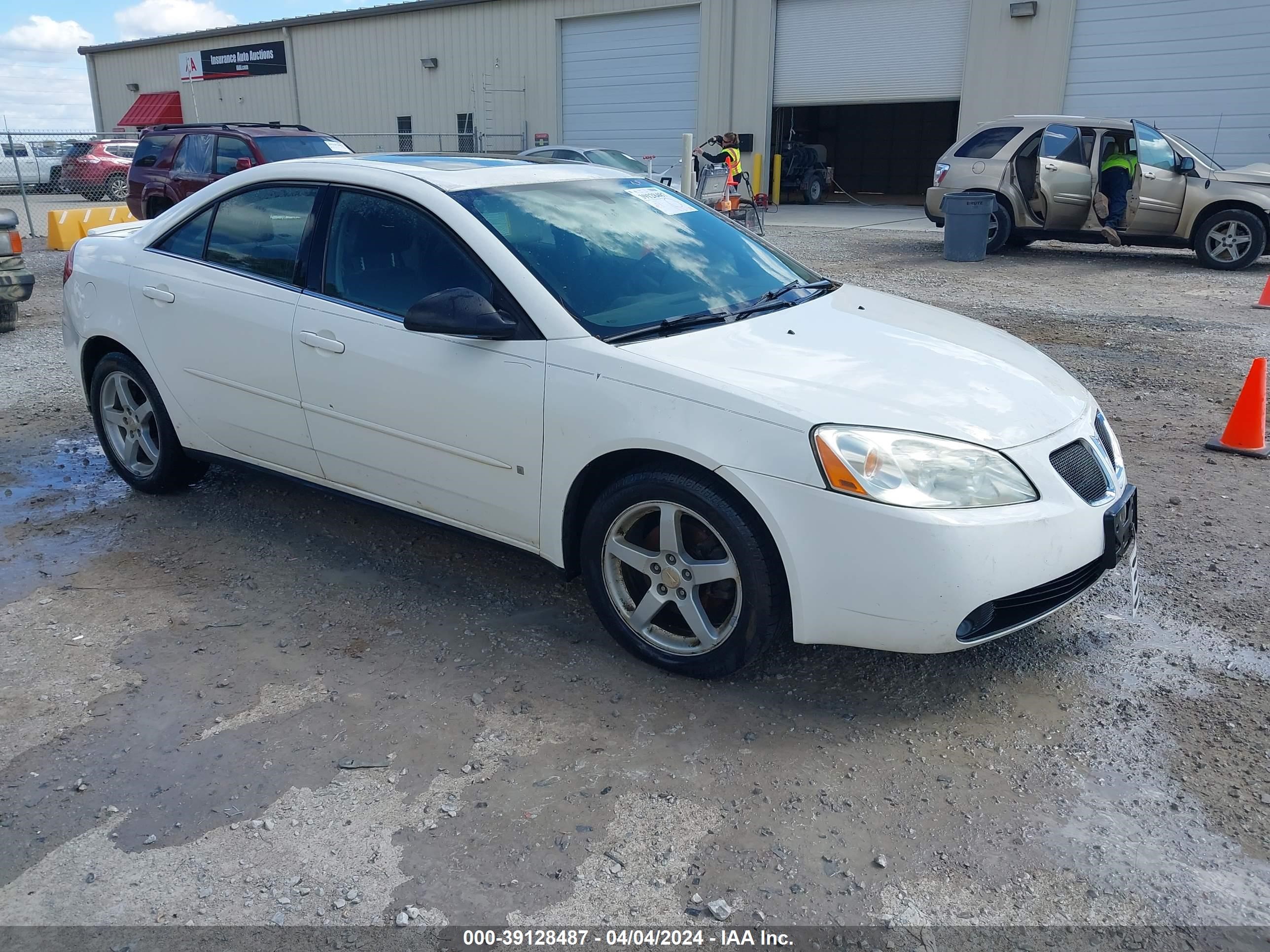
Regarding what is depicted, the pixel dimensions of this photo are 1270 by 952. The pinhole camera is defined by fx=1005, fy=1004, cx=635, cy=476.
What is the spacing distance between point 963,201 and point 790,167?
1453cm

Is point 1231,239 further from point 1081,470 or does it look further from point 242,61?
point 242,61

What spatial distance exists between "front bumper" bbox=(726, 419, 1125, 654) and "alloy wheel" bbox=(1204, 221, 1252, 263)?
1174 cm

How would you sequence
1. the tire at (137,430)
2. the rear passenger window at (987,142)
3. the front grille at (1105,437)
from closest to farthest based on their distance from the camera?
1. the front grille at (1105,437)
2. the tire at (137,430)
3. the rear passenger window at (987,142)

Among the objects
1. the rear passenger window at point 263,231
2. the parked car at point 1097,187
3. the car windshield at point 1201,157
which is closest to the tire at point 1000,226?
the parked car at point 1097,187

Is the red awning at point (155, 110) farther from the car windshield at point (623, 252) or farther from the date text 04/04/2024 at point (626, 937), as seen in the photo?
the date text 04/04/2024 at point (626, 937)

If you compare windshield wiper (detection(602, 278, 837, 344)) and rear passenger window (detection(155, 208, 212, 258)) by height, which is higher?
rear passenger window (detection(155, 208, 212, 258))

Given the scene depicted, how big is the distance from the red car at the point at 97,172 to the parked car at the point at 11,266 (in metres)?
17.5

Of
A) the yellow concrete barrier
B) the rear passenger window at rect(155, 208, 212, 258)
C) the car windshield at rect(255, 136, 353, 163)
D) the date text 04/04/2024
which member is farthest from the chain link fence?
the date text 04/04/2024

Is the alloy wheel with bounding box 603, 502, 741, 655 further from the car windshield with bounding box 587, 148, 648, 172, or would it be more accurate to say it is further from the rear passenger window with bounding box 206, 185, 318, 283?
the car windshield with bounding box 587, 148, 648, 172

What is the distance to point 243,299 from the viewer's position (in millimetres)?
4223

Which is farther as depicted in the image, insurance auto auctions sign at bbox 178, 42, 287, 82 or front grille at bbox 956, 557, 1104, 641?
insurance auto auctions sign at bbox 178, 42, 287, 82

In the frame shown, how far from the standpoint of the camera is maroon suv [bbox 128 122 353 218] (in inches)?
525

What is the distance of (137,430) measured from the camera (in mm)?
5000

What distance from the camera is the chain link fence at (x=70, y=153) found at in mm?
21812
